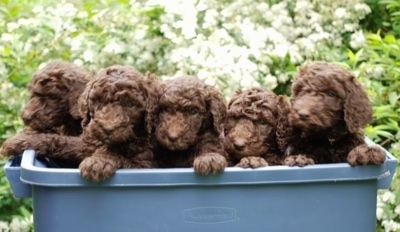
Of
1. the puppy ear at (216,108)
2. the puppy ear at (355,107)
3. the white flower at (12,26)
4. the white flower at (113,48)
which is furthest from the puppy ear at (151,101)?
the white flower at (12,26)

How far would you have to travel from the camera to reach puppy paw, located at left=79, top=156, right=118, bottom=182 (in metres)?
2.00

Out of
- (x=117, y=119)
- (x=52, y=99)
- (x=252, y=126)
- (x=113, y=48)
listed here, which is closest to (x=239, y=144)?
(x=252, y=126)

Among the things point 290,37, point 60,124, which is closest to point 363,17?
point 290,37

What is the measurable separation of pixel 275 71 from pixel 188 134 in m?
2.04

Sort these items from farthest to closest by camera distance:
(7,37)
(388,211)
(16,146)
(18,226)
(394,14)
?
(394,14) < (7,37) < (388,211) < (18,226) < (16,146)

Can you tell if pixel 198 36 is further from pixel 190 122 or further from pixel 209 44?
pixel 190 122

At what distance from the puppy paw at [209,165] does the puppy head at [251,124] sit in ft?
0.70

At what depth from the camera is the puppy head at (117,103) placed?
6.76ft

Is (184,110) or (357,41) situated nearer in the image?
(184,110)

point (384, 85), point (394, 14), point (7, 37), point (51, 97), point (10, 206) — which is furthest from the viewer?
point (394, 14)

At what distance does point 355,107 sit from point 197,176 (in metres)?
0.49

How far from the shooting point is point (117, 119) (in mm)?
2061

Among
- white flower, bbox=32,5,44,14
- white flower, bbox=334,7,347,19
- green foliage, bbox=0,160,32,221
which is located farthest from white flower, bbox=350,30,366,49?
green foliage, bbox=0,160,32,221

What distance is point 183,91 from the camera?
215 centimetres
